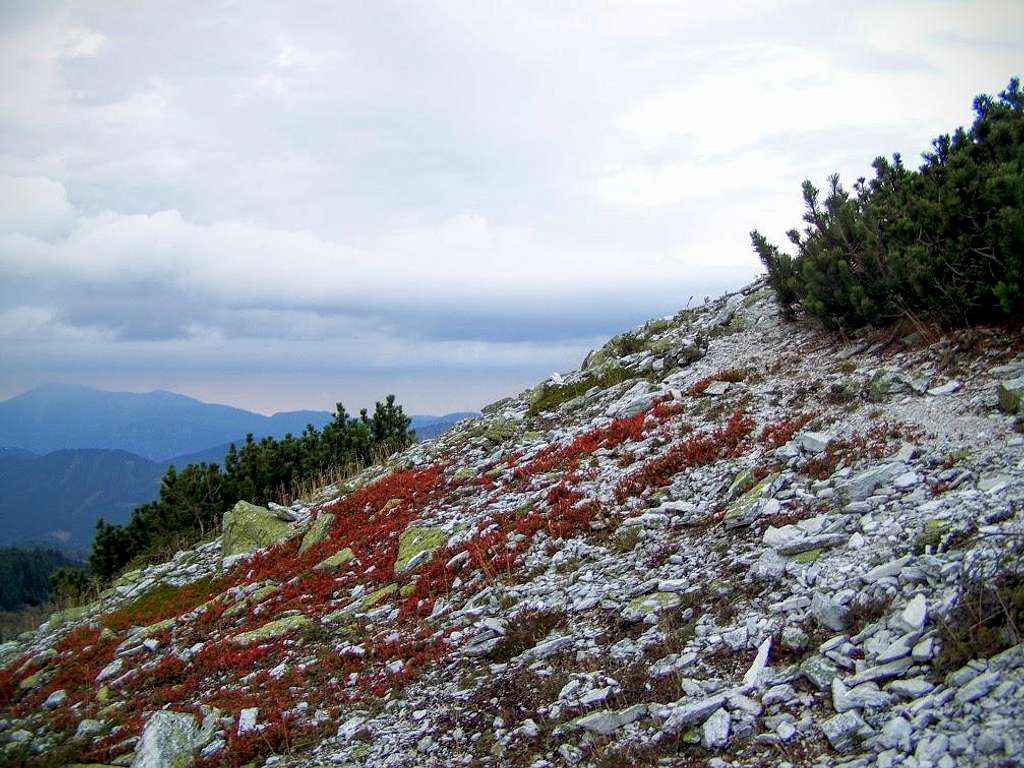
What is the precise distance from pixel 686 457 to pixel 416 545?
7321 millimetres

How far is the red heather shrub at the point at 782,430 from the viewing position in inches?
514

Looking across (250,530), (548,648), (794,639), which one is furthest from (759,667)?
(250,530)

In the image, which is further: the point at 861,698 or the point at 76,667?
the point at 76,667

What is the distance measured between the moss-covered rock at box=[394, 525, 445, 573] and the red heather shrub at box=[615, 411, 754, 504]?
502 centimetres

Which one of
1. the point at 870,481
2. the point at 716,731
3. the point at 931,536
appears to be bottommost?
the point at 716,731

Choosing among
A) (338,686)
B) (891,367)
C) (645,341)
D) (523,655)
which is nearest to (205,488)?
(645,341)

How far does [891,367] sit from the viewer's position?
47.0 feet

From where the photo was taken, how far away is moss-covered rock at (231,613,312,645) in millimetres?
13898

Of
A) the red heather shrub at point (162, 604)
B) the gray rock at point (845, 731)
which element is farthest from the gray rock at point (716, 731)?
the red heather shrub at point (162, 604)

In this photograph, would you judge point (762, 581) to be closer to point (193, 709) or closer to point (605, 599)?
point (605, 599)

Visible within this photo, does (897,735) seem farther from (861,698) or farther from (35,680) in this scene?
(35,680)

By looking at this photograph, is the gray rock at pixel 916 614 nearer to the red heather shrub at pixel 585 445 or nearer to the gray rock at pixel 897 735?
the gray rock at pixel 897 735

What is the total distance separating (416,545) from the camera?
16391mm

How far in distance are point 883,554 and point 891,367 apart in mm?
8174
